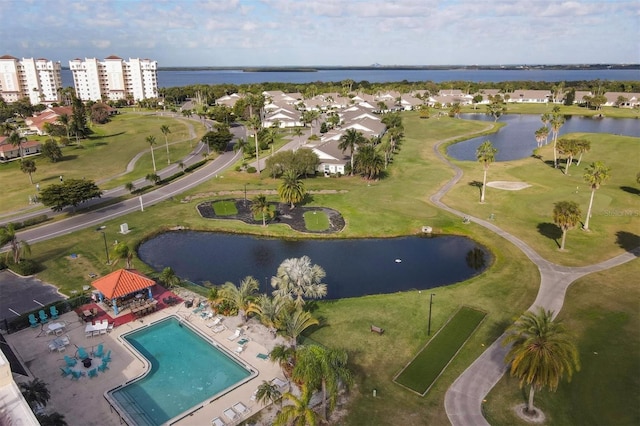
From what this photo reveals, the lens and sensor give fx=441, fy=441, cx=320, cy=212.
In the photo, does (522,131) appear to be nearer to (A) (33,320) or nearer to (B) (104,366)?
(B) (104,366)

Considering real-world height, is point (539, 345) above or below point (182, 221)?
above

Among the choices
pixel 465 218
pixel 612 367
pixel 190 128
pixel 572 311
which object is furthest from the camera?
pixel 190 128

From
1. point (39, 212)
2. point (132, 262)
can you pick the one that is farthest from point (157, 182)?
point (132, 262)

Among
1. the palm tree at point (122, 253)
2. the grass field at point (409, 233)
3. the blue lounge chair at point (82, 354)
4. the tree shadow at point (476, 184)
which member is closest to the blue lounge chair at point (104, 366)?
the blue lounge chair at point (82, 354)

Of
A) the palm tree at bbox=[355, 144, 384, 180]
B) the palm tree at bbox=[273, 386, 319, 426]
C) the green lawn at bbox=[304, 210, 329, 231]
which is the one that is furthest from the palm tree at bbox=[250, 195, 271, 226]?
the palm tree at bbox=[273, 386, 319, 426]

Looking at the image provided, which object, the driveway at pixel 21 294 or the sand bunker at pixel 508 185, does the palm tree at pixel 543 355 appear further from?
the sand bunker at pixel 508 185

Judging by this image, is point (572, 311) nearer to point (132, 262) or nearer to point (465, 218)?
point (465, 218)
